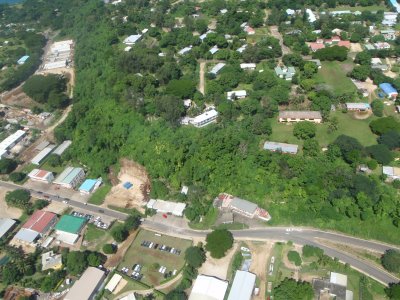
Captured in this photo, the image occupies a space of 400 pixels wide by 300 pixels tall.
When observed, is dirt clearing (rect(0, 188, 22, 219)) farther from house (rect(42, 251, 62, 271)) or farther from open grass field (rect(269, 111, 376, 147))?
open grass field (rect(269, 111, 376, 147))

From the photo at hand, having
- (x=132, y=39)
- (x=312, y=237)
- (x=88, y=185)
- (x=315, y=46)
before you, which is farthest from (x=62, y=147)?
(x=315, y=46)

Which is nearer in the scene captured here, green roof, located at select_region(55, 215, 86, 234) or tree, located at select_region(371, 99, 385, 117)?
green roof, located at select_region(55, 215, 86, 234)

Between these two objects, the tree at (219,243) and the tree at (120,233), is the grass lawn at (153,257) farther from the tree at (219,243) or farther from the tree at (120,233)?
the tree at (219,243)

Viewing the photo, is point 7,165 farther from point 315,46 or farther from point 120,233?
point 315,46

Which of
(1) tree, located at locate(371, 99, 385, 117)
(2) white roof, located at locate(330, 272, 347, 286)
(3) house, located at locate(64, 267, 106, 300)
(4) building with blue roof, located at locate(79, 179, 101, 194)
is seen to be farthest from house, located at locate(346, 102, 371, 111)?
(3) house, located at locate(64, 267, 106, 300)

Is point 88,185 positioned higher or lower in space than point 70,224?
lower

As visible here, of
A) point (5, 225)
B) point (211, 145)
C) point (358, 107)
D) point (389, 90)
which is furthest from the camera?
point (389, 90)
